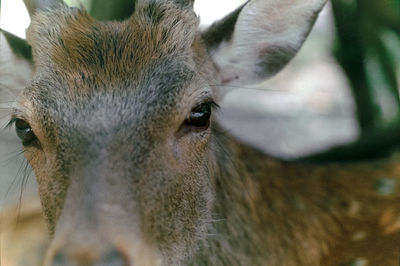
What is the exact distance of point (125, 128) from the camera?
2.89 meters

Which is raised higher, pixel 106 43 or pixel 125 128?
pixel 106 43

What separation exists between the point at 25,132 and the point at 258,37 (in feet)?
5.02

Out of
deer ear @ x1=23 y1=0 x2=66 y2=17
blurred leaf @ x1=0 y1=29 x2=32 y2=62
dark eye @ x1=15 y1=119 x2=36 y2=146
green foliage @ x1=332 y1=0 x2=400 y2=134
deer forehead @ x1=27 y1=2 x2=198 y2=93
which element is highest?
deer ear @ x1=23 y1=0 x2=66 y2=17

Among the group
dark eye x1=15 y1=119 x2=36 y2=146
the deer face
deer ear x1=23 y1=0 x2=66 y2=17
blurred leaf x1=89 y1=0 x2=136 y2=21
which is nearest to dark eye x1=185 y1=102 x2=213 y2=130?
the deer face

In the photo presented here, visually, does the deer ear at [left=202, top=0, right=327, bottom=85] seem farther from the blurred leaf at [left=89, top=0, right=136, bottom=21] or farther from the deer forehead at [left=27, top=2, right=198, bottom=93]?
the blurred leaf at [left=89, top=0, right=136, bottom=21]

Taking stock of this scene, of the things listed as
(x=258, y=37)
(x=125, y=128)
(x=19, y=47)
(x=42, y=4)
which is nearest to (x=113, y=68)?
(x=125, y=128)

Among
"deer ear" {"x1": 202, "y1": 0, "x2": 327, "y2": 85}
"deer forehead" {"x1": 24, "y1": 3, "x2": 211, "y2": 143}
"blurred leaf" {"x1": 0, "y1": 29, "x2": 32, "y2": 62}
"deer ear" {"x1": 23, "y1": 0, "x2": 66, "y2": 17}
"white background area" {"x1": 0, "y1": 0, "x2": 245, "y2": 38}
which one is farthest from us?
"white background area" {"x1": 0, "y1": 0, "x2": 245, "y2": 38}

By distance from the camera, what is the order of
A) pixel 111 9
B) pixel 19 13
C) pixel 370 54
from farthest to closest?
1. pixel 370 54
2. pixel 19 13
3. pixel 111 9

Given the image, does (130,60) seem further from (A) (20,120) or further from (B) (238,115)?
(B) (238,115)

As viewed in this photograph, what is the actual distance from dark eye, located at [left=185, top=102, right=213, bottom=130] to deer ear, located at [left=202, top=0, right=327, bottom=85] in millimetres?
632

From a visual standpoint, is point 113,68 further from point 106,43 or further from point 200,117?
point 200,117

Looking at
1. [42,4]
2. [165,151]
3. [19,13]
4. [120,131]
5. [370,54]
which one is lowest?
[370,54]

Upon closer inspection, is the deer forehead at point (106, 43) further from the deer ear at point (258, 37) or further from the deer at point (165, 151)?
the deer ear at point (258, 37)

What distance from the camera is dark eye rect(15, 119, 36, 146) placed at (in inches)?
124
